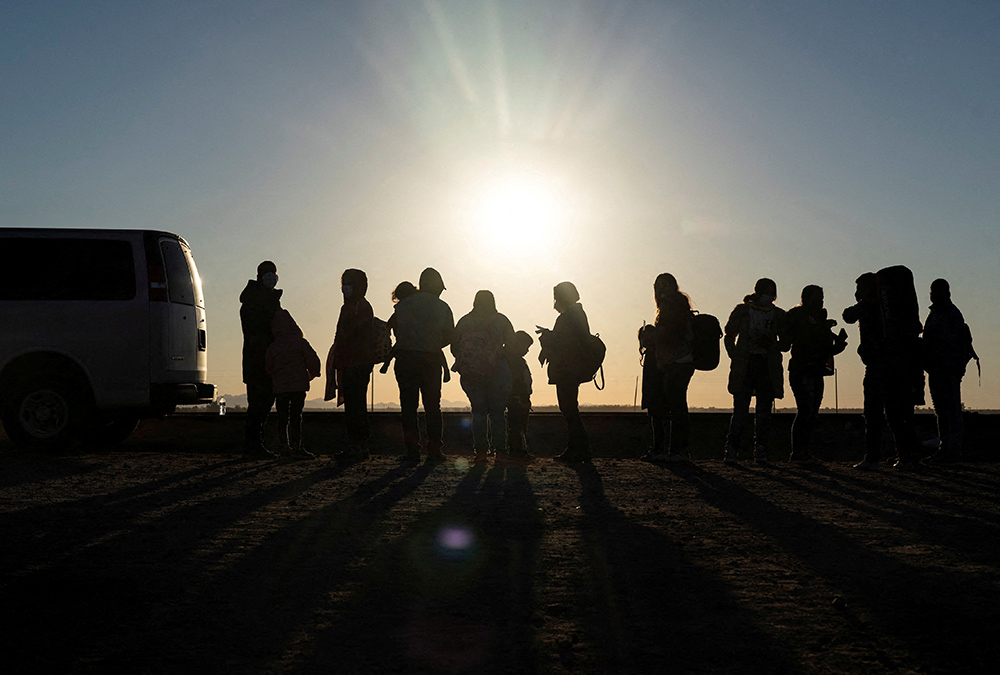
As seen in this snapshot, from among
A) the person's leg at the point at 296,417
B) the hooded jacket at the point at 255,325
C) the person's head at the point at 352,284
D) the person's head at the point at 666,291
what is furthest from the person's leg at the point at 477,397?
the hooded jacket at the point at 255,325

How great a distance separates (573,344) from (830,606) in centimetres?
579

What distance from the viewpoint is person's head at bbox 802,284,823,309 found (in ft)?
30.3

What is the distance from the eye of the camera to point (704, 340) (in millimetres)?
9148

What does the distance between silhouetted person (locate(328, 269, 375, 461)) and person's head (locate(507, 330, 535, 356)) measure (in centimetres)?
163

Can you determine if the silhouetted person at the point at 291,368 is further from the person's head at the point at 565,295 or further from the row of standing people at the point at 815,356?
the row of standing people at the point at 815,356

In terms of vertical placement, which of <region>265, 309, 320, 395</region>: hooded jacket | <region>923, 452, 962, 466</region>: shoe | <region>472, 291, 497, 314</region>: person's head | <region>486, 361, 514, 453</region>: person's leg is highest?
<region>472, 291, 497, 314</region>: person's head

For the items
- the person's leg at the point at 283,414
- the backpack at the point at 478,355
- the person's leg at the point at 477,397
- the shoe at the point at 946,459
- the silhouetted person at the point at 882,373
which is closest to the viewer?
the silhouetted person at the point at 882,373

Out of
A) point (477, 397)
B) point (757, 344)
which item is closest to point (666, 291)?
point (757, 344)

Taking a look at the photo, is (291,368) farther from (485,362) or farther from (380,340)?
(485,362)

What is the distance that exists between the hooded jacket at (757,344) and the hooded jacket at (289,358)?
4.74m

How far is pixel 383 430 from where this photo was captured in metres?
16.3

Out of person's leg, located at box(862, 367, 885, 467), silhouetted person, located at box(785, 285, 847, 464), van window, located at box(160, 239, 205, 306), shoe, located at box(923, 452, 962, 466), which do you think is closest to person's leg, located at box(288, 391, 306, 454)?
van window, located at box(160, 239, 205, 306)

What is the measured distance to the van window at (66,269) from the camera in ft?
30.6

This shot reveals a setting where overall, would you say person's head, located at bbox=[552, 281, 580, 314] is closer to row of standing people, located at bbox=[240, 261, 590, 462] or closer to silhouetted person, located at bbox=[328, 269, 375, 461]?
row of standing people, located at bbox=[240, 261, 590, 462]
